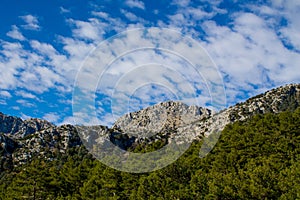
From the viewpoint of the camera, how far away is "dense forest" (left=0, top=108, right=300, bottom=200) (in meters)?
37.3

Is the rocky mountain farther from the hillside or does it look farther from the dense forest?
the dense forest

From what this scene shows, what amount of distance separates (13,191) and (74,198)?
8193 millimetres

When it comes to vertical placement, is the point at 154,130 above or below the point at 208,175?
above

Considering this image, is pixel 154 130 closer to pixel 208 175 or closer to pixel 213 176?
pixel 208 175

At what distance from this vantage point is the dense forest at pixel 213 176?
122 feet

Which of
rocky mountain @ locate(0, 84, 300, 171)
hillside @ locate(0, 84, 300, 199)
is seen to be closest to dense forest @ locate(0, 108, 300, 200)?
hillside @ locate(0, 84, 300, 199)

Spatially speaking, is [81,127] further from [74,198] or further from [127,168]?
[127,168]

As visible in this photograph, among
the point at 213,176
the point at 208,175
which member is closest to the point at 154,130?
the point at 208,175

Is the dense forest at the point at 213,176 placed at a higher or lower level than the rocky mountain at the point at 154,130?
lower

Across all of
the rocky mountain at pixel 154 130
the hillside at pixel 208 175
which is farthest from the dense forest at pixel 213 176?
the rocky mountain at pixel 154 130

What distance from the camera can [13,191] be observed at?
4688 cm

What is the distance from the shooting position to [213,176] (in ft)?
139

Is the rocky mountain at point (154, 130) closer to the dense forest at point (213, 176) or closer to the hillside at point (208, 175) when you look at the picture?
the hillside at point (208, 175)

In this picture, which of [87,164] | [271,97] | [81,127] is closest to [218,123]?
[271,97]
